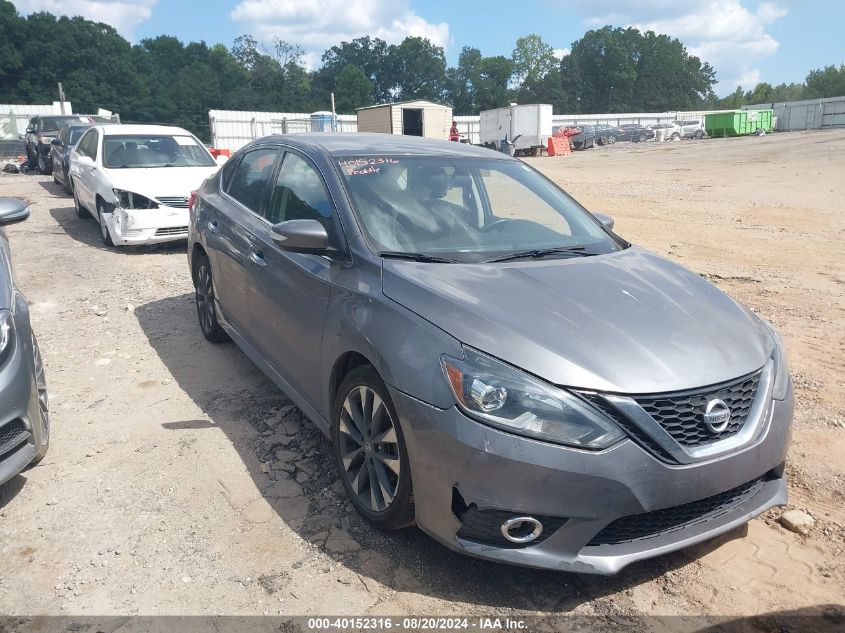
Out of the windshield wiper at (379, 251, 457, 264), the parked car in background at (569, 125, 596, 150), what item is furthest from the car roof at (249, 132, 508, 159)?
the parked car in background at (569, 125, 596, 150)

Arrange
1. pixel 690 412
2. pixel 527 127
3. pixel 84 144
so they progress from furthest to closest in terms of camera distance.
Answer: pixel 527 127
pixel 84 144
pixel 690 412

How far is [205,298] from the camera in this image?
5.50 metres

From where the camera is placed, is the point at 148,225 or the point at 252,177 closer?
the point at 252,177

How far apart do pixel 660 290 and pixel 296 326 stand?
72.6 inches

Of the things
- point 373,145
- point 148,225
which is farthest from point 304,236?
point 148,225

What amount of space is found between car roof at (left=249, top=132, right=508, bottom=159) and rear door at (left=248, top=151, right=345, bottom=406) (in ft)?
0.46

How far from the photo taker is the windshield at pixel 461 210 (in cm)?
344

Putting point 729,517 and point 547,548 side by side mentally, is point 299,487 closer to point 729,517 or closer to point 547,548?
point 547,548

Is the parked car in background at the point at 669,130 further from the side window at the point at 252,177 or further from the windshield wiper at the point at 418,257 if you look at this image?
the windshield wiper at the point at 418,257

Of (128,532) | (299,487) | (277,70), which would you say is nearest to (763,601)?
(299,487)

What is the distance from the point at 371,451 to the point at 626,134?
51459mm

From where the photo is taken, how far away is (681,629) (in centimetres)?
256

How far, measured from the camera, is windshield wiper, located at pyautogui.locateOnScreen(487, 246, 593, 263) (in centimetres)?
340

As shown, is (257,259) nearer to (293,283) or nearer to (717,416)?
(293,283)
